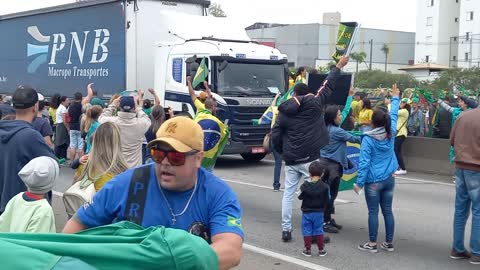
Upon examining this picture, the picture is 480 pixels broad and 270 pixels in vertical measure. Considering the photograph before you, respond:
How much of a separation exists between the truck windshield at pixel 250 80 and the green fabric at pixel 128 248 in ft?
42.6

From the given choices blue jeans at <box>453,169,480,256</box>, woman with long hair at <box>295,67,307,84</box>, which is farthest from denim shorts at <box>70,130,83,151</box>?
blue jeans at <box>453,169,480,256</box>

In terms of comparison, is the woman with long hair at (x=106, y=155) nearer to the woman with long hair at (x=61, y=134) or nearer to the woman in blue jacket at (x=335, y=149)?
the woman in blue jacket at (x=335, y=149)

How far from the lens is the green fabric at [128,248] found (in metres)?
2.01

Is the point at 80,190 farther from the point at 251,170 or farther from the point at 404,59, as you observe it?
the point at 404,59

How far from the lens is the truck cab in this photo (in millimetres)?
15227

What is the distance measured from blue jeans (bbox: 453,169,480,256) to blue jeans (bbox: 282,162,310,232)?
180 centimetres

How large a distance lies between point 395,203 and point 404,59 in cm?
11060

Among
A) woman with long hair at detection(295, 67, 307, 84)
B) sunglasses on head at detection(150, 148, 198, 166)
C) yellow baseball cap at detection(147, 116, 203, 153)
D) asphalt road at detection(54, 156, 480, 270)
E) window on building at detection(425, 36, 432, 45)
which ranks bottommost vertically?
asphalt road at detection(54, 156, 480, 270)

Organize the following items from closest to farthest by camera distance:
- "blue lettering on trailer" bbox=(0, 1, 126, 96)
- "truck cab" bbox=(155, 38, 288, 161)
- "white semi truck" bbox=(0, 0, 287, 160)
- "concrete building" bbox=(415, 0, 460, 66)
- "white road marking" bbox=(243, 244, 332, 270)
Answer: "white road marking" bbox=(243, 244, 332, 270) < "truck cab" bbox=(155, 38, 288, 161) < "white semi truck" bbox=(0, 0, 287, 160) < "blue lettering on trailer" bbox=(0, 1, 126, 96) < "concrete building" bbox=(415, 0, 460, 66)

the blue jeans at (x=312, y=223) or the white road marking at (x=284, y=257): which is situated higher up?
the blue jeans at (x=312, y=223)

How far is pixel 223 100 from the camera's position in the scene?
15.1 metres

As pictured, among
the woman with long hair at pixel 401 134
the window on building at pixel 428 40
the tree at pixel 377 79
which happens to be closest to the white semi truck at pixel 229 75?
the woman with long hair at pixel 401 134

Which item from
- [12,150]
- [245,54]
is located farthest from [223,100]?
[12,150]

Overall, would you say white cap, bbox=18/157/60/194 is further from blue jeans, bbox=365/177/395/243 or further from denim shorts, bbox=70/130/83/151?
denim shorts, bbox=70/130/83/151
